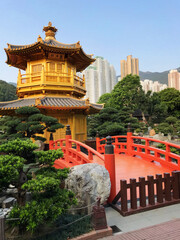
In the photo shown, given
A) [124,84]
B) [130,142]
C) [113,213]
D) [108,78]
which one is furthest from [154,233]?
[108,78]

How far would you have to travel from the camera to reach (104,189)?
3977 millimetres

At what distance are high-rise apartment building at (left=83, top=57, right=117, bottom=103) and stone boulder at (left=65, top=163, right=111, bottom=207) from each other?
75186 millimetres

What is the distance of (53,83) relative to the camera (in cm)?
1301

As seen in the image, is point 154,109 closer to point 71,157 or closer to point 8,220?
point 71,157

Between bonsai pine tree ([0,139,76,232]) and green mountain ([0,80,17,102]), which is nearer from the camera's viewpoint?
bonsai pine tree ([0,139,76,232])

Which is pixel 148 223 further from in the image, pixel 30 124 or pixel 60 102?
pixel 60 102

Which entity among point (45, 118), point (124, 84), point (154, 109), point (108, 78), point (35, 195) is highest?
point (108, 78)

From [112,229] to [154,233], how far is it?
787mm

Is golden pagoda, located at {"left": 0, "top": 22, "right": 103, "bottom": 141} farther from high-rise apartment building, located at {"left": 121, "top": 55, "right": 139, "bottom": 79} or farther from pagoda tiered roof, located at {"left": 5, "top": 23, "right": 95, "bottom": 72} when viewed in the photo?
high-rise apartment building, located at {"left": 121, "top": 55, "right": 139, "bottom": 79}

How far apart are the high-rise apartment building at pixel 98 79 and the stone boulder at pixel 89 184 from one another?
75186 mm

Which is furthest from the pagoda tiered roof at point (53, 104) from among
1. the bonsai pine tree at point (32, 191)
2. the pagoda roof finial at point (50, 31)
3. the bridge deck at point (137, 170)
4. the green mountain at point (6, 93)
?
the green mountain at point (6, 93)

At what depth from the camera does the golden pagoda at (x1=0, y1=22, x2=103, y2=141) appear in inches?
495

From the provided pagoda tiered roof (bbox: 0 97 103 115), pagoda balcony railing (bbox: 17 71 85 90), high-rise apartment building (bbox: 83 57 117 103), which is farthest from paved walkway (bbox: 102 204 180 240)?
high-rise apartment building (bbox: 83 57 117 103)

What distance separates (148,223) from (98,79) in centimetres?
8071
